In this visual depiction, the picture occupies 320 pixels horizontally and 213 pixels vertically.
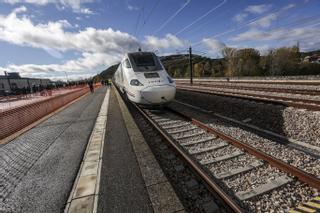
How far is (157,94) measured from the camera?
28.1ft

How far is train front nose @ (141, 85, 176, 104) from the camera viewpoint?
28.0 feet

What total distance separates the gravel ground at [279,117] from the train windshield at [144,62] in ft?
12.3

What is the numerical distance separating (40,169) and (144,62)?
7.12 metres

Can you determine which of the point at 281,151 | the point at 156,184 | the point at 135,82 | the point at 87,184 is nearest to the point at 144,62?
the point at 135,82

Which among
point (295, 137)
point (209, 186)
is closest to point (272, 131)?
point (295, 137)

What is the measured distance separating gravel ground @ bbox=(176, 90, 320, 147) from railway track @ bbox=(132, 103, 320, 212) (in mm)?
2461

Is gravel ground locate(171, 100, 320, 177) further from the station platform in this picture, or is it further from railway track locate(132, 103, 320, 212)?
the station platform

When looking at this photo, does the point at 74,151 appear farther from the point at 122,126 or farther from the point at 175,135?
the point at 175,135

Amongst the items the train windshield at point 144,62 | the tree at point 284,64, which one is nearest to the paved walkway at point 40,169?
the train windshield at point 144,62

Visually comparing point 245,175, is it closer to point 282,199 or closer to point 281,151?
point 282,199

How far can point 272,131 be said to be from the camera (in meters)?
6.87

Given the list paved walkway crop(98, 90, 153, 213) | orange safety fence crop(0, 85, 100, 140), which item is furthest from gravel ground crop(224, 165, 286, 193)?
orange safety fence crop(0, 85, 100, 140)

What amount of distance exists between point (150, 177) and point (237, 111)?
7045 millimetres

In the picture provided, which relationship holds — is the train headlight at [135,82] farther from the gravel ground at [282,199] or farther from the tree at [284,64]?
the tree at [284,64]
